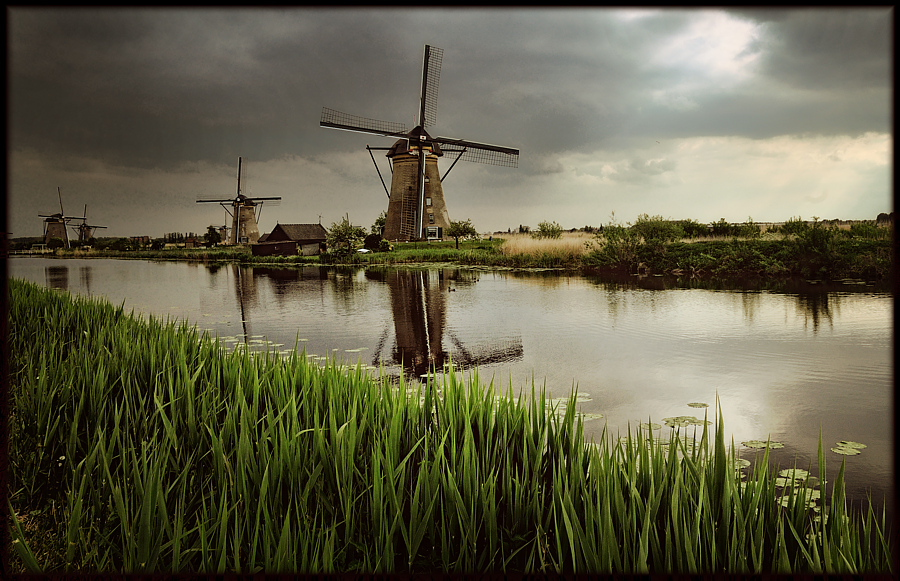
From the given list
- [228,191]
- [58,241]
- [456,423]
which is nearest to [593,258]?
[456,423]

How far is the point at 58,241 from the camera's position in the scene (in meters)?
17.5

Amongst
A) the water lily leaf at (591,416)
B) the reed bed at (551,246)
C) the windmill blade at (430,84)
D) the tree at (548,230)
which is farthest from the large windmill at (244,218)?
the water lily leaf at (591,416)

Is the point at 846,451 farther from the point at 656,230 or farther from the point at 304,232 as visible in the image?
the point at 304,232

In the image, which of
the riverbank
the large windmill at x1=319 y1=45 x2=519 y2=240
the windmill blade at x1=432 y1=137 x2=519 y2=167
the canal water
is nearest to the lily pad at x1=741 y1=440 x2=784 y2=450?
the canal water

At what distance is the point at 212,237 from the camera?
1211 inches

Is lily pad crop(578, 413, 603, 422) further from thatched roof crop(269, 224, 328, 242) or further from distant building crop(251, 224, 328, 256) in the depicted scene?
thatched roof crop(269, 224, 328, 242)

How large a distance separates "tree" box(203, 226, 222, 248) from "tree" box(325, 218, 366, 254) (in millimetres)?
7843

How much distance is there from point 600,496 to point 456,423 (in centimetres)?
79

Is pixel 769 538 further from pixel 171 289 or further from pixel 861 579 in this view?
pixel 171 289

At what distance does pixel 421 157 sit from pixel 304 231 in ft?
32.9

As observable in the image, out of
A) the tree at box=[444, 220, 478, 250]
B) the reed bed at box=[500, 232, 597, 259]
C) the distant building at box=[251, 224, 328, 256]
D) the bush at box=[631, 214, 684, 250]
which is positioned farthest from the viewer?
the distant building at box=[251, 224, 328, 256]

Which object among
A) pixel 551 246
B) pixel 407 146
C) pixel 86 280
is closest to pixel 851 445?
pixel 551 246

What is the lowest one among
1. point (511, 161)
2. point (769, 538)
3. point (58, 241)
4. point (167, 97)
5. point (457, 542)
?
point (457, 542)

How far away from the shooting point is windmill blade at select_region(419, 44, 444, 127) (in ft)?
78.1
